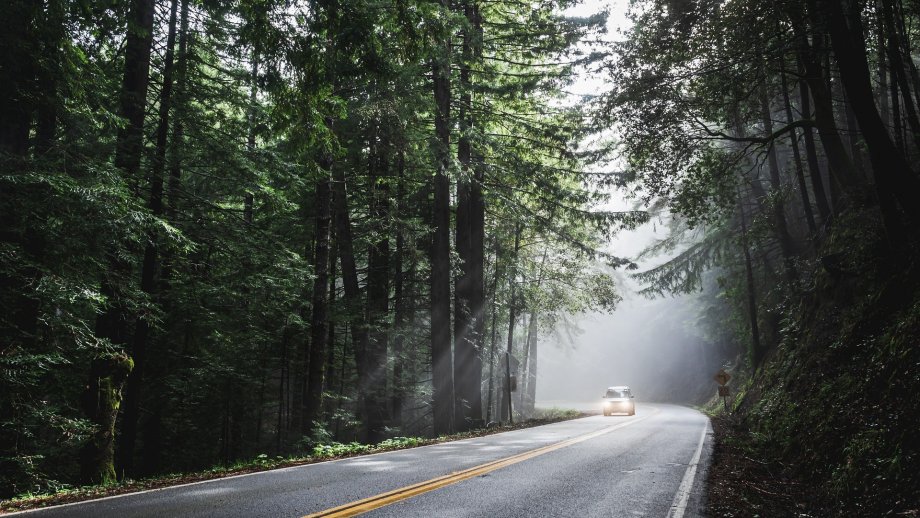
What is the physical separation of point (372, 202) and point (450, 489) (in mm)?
12555

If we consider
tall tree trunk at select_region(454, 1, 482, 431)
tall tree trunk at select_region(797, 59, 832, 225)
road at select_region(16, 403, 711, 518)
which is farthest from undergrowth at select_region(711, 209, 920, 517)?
tall tree trunk at select_region(454, 1, 482, 431)

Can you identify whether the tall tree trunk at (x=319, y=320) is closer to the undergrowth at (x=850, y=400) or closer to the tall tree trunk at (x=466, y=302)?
the tall tree trunk at (x=466, y=302)

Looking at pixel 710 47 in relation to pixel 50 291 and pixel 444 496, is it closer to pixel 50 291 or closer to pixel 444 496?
pixel 444 496

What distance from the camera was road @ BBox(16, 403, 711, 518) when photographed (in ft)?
16.6

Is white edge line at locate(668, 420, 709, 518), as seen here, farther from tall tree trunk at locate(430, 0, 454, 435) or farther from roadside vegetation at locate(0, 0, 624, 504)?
tall tree trunk at locate(430, 0, 454, 435)

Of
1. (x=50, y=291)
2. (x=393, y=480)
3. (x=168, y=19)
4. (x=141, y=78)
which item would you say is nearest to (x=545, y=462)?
(x=393, y=480)

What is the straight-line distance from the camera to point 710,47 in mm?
10953

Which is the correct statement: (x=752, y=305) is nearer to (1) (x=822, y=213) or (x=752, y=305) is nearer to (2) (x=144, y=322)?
(1) (x=822, y=213)

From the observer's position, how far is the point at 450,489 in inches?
238

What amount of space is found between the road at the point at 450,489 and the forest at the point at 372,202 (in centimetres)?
219

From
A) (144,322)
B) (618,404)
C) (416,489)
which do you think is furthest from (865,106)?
(618,404)

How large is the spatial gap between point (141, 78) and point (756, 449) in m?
15.2

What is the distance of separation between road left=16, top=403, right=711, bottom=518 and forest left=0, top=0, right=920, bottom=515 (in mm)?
2189

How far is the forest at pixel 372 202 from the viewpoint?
23.6ft
